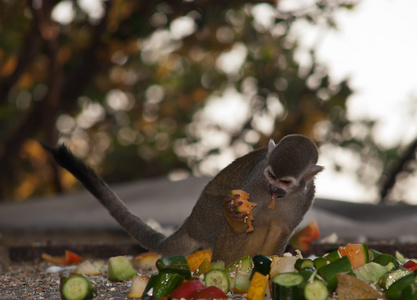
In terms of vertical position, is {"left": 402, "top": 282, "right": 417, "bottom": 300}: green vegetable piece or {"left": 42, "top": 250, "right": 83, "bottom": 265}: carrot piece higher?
{"left": 402, "top": 282, "right": 417, "bottom": 300}: green vegetable piece

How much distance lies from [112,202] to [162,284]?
2.64ft

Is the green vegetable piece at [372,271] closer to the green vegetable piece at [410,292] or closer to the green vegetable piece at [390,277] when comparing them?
the green vegetable piece at [390,277]

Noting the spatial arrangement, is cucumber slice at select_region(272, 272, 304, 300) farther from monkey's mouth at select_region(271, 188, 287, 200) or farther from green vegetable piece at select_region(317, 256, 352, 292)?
monkey's mouth at select_region(271, 188, 287, 200)

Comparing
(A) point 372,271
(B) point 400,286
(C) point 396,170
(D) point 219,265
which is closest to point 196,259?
(D) point 219,265

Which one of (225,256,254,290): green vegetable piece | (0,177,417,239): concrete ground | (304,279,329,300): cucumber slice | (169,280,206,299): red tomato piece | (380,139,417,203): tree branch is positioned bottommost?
(380,139,417,203): tree branch

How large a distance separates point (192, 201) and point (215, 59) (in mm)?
2828

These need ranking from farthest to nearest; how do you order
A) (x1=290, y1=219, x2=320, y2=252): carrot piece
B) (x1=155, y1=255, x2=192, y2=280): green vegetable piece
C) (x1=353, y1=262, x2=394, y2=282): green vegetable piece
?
(x1=290, y1=219, x2=320, y2=252): carrot piece
(x1=353, y1=262, x2=394, y2=282): green vegetable piece
(x1=155, y1=255, x2=192, y2=280): green vegetable piece

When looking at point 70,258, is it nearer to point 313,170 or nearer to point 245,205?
point 245,205

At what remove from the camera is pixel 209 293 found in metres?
1.84

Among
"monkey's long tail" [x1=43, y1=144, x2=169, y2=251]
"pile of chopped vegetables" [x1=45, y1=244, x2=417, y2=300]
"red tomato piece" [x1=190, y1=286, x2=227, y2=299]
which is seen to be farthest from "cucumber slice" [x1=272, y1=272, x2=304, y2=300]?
"monkey's long tail" [x1=43, y1=144, x2=169, y2=251]

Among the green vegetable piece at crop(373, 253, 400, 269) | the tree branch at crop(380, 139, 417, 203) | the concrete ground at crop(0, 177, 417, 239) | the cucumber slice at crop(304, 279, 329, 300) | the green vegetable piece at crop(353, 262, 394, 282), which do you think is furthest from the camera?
the tree branch at crop(380, 139, 417, 203)

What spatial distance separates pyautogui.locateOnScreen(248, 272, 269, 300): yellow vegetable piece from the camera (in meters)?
1.92

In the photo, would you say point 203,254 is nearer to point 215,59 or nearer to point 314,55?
point 314,55

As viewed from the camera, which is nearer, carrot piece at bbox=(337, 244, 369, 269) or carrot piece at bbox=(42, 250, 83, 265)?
carrot piece at bbox=(337, 244, 369, 269)
